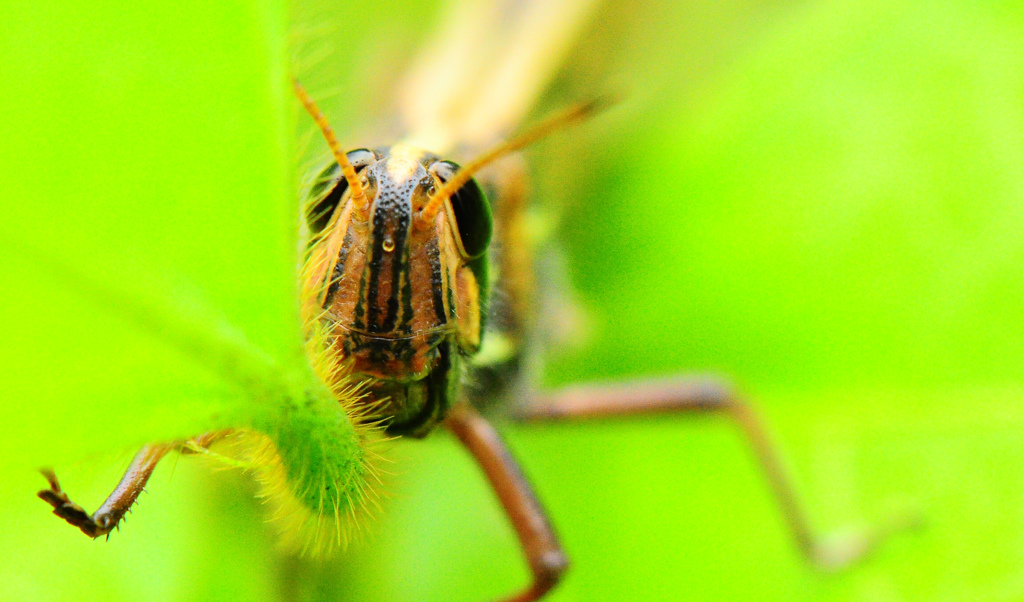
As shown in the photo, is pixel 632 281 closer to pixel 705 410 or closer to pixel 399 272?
A: pixel 705 410

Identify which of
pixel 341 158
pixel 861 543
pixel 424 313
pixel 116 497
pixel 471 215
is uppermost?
pixel 341 158

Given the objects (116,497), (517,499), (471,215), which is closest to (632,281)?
(517,499)

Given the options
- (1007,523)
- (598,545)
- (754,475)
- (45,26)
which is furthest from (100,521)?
(1007,523)

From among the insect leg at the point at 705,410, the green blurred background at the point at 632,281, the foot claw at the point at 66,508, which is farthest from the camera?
the insect leg at the point at 705,410

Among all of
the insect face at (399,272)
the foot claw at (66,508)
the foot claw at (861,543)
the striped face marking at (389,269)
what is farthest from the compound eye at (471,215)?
the foot claw at (861,543)

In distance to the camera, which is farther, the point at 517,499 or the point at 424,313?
the point at 517,499

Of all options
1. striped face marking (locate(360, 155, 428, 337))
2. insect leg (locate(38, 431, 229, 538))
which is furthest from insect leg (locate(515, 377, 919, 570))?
insect leg (locate(38, 431, 229, 538))

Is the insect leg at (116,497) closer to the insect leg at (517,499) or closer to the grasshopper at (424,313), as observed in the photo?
the grasshopper at (424,313)
